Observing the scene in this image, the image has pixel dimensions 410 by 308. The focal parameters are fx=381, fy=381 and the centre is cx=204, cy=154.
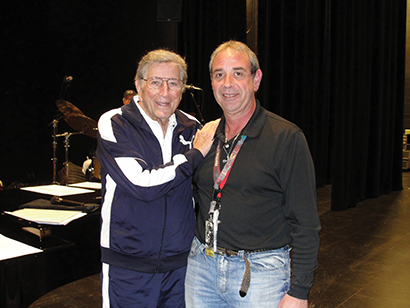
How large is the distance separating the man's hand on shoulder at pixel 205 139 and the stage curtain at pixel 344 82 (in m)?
4.72

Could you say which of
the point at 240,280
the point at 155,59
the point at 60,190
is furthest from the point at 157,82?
the point at 60,190

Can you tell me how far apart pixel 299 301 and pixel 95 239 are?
1.21 metres

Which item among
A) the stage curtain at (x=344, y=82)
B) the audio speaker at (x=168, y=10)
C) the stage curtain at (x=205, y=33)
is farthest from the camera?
the stage curtain at (x=344, y=82)

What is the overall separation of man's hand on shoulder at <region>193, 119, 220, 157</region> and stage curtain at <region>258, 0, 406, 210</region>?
186 inches

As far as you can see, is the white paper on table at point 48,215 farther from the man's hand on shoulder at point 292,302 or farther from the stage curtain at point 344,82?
the stage curtain at point 344,82

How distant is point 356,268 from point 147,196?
279cm

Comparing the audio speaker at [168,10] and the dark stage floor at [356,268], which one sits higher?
the audio speaker at [168,10]

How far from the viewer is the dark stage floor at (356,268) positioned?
2852 millimetres

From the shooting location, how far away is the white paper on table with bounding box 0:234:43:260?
1.50 metres

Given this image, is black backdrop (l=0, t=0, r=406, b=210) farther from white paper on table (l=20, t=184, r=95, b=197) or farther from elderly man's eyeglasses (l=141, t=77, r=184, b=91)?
elderly man's eyeglasses (l=141, t=77, r=184, b=91)

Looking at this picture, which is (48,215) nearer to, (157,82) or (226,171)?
(157,82)

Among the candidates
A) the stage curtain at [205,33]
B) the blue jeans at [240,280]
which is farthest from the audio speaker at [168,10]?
the blue jeans at [240,280]

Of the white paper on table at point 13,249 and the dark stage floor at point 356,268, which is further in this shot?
the dark stage floor at point 356,268

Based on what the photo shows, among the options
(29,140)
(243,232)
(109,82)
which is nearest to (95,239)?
(243,232)
